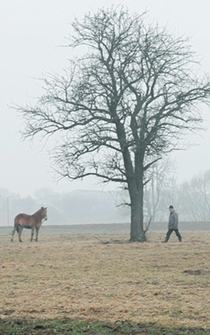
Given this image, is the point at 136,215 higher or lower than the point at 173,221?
higher

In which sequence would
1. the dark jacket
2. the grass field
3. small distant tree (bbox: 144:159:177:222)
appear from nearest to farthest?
the grass field, the dark jacket, small distant tree (bbox: 144:159:177:222)

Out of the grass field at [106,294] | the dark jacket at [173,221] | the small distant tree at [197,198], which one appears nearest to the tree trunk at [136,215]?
the dark jacket at [173,221]

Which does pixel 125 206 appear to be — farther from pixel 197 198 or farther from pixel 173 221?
pixel 173 221

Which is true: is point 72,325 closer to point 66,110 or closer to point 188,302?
point 188,302

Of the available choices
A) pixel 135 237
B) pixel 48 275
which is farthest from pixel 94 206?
pixel 48 275

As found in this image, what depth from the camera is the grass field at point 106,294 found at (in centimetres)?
1031

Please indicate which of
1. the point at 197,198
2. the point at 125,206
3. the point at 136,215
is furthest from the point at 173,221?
the point at 197,198

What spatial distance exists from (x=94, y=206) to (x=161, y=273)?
15433cm

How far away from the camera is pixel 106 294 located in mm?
13695

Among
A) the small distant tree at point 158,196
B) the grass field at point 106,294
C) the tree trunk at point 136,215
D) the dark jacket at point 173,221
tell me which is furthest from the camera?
the small distant tree at point 158,196

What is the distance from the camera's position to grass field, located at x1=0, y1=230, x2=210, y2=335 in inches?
406

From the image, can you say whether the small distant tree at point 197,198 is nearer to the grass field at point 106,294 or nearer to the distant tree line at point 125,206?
the distant tree line at point 125,206

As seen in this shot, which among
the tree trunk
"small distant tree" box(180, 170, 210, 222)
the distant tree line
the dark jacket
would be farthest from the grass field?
"small distant tree" box(180, 170, 210, 222)

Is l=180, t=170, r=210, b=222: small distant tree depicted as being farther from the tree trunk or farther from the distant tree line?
the tree trunk
